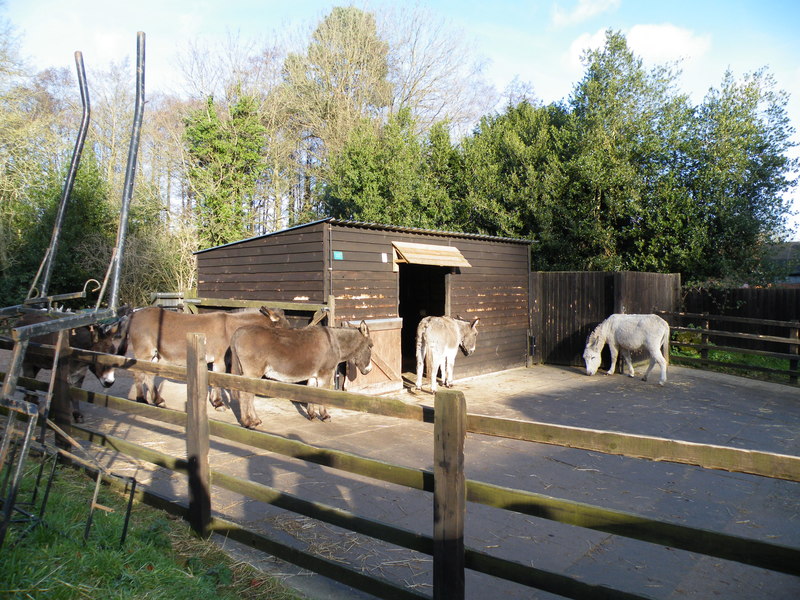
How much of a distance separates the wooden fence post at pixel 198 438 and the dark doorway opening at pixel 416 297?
1058 cm

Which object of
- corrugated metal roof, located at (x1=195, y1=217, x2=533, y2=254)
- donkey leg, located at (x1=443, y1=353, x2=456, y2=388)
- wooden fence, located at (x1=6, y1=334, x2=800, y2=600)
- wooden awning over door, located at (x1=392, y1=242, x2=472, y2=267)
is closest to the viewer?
wooden fence, located at (x1=6, y1=334, x2=800, y2=600)

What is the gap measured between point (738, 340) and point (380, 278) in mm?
10922

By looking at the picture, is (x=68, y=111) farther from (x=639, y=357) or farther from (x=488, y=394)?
(x=639, y=357)

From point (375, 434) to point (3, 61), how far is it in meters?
18.1

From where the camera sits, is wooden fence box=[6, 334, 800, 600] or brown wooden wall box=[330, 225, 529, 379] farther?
brown wooden wall box=[330, 225, 529, 379]

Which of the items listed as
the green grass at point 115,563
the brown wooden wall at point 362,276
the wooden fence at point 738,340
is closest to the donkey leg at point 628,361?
the wooden fence at point 738,340

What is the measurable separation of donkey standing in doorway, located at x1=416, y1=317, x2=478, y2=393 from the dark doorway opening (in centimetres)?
339

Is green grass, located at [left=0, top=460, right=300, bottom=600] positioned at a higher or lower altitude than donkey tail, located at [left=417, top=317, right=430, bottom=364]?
lower

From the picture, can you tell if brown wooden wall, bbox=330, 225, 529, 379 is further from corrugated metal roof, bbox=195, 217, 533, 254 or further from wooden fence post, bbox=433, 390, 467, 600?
wooden fence post, bbox=433, 390, 467, 600

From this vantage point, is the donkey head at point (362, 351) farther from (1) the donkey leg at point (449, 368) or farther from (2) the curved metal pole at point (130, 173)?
(2) the curved metal pole at point (130, 173)

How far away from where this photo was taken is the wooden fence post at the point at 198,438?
145 inches

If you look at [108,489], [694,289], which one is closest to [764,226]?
[694,289]

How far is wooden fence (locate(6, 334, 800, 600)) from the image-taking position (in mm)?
2082

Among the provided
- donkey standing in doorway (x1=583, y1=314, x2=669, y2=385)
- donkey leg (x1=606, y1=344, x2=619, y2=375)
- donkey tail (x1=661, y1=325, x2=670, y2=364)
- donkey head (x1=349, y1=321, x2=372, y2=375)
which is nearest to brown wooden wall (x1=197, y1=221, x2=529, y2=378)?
donkey head (x1=349, y1=321, x2=372, y2=375)
